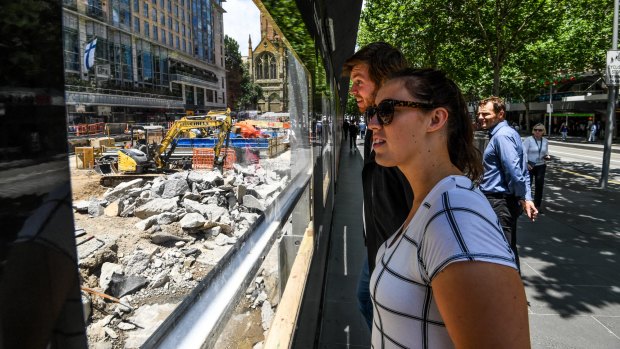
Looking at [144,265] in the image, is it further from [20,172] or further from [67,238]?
[20,172]

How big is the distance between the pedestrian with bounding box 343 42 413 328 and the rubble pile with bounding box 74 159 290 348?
66 centimetres

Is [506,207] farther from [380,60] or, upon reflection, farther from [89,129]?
[89,129]

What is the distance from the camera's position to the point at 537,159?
8.47m

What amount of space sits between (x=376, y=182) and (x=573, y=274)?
150 inches

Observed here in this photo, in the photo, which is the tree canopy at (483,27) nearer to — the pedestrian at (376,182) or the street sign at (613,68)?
the street sign at (613,68)

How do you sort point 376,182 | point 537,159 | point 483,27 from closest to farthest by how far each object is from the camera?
point 376,182, point 537,159, point 483,27

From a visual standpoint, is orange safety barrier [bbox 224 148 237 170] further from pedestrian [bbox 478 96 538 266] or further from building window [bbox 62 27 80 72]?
pedestrian [bbox 478 96 538 266]

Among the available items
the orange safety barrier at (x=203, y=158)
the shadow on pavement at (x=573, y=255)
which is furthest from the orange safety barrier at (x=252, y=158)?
the shadow on pavement at (x=573, y=255)

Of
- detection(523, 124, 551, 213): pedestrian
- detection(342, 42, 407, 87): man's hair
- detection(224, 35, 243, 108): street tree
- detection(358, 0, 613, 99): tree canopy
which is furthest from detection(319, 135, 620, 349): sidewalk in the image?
detection(358, 0, 613, 99): tree canopy

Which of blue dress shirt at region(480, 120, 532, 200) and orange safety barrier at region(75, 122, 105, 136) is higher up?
orange safety barrier at region(75, 122, 105, 136)

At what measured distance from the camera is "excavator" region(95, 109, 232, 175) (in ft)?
3.40

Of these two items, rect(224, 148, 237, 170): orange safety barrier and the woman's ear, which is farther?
rect(224, 148, 237, 170): orange safety barrier

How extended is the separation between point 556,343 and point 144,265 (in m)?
3.36

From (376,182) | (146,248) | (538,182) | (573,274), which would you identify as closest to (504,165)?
(573,274)
